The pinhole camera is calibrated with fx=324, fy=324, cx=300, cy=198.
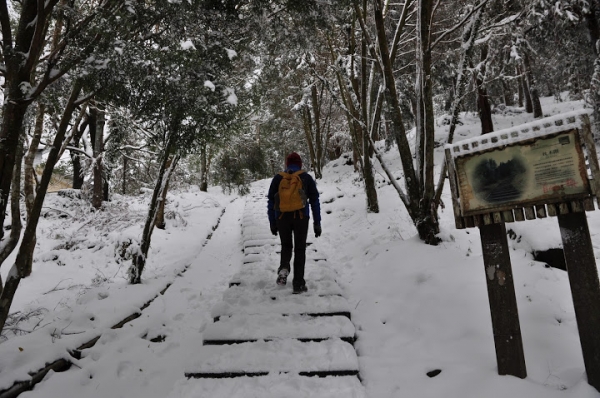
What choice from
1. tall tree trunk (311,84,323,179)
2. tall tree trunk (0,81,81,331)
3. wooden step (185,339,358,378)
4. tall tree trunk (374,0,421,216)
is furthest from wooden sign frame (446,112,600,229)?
tall tree trunk (311,84,323,179)

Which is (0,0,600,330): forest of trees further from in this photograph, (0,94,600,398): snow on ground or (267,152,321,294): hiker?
(267,152,321,294): hiker

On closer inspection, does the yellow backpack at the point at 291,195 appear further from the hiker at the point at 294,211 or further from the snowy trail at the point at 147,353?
the snowy trail at the point at 147,353

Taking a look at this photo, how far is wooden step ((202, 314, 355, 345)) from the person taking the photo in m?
3.62

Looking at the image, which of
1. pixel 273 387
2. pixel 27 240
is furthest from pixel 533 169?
pixel 27 240

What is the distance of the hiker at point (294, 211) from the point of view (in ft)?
15.3

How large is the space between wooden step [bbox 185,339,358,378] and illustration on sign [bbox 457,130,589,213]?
1854 mm

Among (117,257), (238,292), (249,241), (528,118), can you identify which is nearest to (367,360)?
(238,292)

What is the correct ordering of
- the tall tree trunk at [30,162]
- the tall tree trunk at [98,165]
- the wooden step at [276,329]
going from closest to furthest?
the wooden step at [276,329] < the tall tree trunk at [30,162] < the tall tree trunk at [98,165]

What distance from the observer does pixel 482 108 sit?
12578 mm

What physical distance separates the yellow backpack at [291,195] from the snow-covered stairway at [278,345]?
125 centimetres

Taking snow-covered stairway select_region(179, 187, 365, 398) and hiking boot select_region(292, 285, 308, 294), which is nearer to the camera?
snow-covered stairway select_region(179, 187, 365, 398)

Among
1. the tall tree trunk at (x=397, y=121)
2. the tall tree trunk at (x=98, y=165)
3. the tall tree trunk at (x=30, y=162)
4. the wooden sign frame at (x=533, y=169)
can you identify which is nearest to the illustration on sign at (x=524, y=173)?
the wooden sign frame at (x=533, y=169)

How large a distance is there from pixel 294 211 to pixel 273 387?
2369 mm

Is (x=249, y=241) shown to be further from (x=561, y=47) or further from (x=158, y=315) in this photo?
(x=561, y=47)
